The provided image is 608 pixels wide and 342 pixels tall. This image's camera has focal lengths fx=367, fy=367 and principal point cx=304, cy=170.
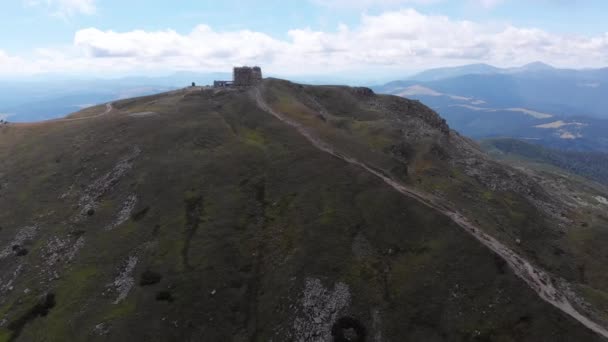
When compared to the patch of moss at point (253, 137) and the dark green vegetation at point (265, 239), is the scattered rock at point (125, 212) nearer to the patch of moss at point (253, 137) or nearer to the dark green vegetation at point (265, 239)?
the dark green vegetation at point (265, 239)

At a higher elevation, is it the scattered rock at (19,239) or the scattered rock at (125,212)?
the scattered rock at (125,212)

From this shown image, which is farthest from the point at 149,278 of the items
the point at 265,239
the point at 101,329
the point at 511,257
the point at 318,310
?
the point at 511,257

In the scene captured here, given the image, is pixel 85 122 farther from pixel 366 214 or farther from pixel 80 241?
pixel 366 214

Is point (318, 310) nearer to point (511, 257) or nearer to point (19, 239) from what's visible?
point (511, 257)

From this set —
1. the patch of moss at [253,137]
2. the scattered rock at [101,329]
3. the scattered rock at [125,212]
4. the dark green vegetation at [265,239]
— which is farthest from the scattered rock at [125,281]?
the patch of moss at [253,137]

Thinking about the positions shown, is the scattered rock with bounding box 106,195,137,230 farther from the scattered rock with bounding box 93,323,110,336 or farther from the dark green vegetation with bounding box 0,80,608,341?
the scattered rock with bounding box 93,323,110,336

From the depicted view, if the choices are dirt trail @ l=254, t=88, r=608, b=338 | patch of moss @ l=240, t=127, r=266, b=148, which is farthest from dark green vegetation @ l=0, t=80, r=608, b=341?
dirt trail @ l=254, t=88, r=608, b=338

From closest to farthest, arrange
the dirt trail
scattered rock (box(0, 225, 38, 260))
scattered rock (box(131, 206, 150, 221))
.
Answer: the dirt trail, scattered rock (box(0, 225, 38, 260)), scattered rock (box(131, 206, 150, 221))

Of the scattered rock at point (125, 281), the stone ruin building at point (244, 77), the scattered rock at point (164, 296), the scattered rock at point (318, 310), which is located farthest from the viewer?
the stone ruin building at point (244, 77)

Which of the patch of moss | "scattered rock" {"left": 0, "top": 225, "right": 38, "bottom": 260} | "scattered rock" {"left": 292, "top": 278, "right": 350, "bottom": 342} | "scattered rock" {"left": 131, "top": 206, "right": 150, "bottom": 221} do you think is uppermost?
the patch of moss
